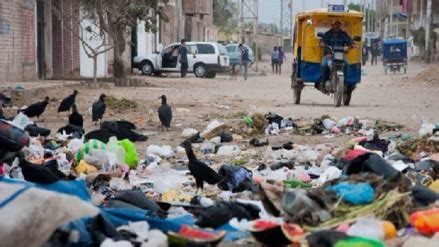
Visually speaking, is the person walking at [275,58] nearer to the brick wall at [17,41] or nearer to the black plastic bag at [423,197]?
the brick wall at [17,41]

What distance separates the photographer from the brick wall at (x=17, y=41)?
22969 mm

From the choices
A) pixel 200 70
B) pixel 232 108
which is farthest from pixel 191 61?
pixel 232 108

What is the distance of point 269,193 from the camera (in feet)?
17.3

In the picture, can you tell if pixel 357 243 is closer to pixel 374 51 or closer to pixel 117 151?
pixel 117 151

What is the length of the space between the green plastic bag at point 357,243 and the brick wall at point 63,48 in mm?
25626

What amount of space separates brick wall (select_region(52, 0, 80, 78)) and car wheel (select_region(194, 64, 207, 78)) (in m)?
6.07

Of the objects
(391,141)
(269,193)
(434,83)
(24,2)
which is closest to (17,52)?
(24,2)

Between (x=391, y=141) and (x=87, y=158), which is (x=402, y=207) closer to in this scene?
(x=87, y=158)

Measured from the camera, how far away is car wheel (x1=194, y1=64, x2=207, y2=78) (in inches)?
1469

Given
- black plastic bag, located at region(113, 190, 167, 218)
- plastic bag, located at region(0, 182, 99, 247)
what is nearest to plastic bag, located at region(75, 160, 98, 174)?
black plastic bag, located at region(113, 190, 167, 218)

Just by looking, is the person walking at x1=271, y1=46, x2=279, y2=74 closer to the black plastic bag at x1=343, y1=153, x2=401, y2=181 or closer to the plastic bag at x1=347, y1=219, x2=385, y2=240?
the black plastic bag at x1=343, y1=153, x2=401, y2=181

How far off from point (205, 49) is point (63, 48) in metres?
8.40

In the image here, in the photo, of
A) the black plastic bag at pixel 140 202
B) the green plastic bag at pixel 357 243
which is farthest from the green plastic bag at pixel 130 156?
the green plastic bag at pixel 357 243

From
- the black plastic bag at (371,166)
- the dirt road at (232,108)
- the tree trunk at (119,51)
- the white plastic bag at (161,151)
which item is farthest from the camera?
the tree trunk at (119,51)
